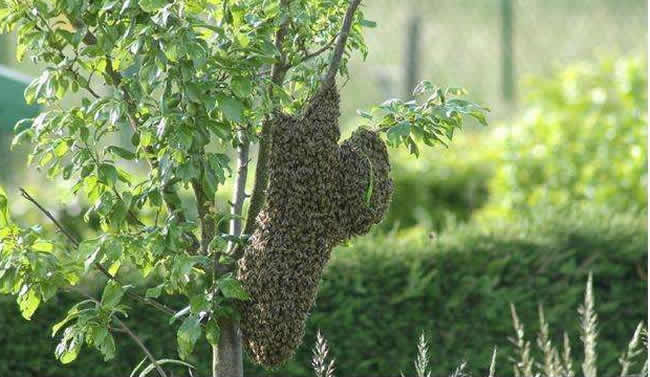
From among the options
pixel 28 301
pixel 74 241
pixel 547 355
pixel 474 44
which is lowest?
pixel 547 355

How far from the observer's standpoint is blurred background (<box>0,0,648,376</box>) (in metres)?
4.44

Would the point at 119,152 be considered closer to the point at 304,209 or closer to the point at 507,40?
the point at 304,209

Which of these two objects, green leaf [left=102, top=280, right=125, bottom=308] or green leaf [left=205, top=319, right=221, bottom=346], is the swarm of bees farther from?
green leaf [left=102, top=280, right=125, bottom=308]

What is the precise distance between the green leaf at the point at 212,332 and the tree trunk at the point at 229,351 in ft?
0.45

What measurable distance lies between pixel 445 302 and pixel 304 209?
204 centimetres

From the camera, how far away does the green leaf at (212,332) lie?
276cm

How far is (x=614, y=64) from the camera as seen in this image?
291 inches

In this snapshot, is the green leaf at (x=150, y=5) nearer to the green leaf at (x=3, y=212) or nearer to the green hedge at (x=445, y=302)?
the green leaf at (x=3, y=212)

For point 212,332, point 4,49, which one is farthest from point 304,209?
point 4,49

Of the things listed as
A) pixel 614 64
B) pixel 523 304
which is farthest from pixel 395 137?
pixel 614 64

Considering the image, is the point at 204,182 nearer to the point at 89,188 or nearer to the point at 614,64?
the point at 89,188

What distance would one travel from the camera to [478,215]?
283 inches

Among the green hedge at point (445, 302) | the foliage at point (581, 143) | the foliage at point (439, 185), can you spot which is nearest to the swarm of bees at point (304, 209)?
the green hedge at point (445, 302)

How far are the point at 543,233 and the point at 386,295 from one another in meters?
0.88
